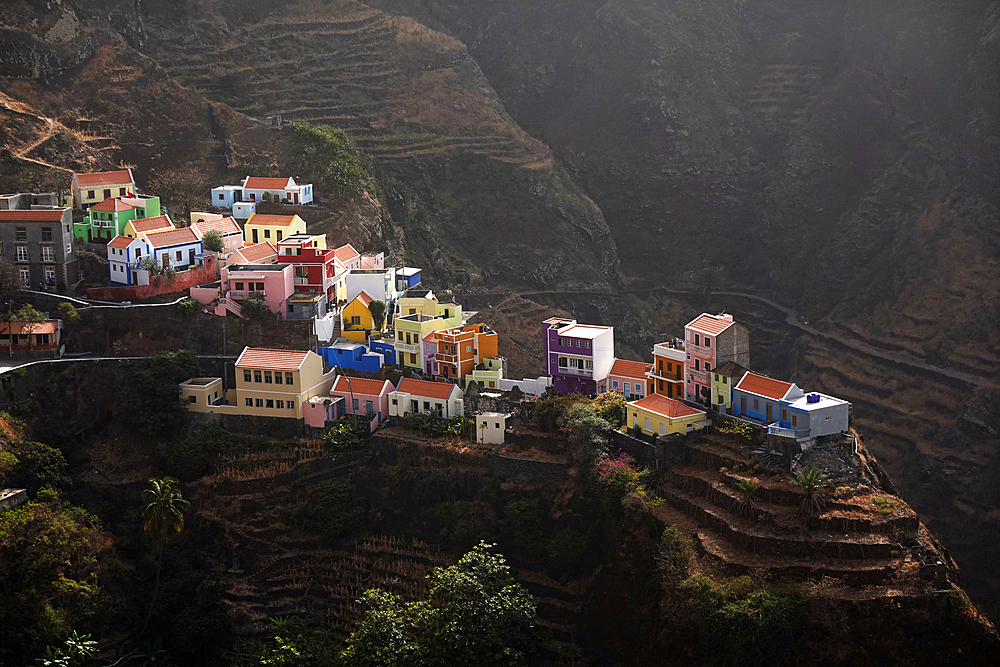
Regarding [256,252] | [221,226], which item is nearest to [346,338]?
[256,252]

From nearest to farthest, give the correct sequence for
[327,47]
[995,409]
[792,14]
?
[995,409] → [327,47] → [792,14]

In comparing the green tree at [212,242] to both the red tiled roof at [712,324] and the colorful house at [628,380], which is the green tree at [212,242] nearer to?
the colorful house at [628,380]

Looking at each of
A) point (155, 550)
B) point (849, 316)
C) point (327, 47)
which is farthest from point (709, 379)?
point (327, 47)

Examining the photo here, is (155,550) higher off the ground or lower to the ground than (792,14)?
lower

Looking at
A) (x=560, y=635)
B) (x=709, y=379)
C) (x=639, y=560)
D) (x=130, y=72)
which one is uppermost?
(x=130, y=72)

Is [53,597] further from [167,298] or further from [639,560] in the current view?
[639,560]

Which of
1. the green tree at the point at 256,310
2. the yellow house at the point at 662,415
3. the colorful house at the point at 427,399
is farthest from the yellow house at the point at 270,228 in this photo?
the yellow house at the point at 662,415

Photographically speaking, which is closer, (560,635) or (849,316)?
(560,635)

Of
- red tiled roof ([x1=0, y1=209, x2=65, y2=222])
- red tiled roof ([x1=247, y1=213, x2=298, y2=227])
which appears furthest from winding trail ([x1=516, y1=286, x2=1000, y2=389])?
red tiled roof ([x1=0, y1=209, x2=65, y2=222])
